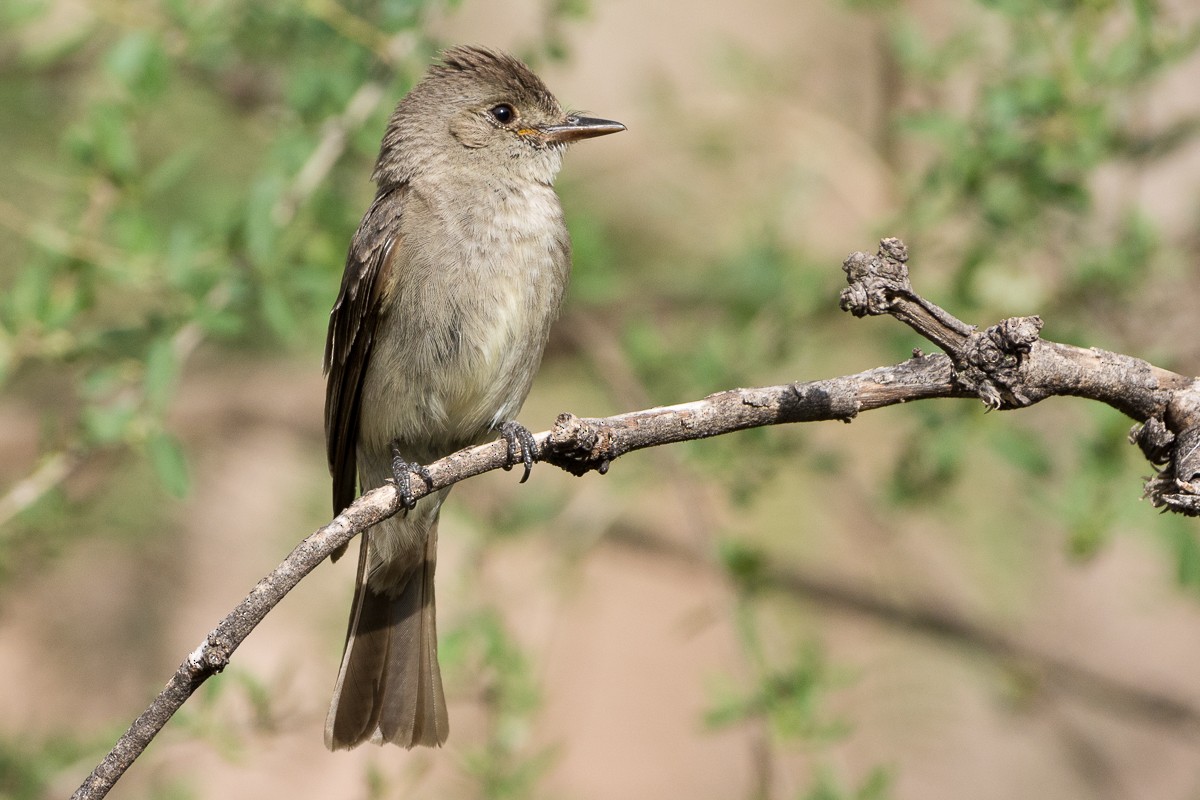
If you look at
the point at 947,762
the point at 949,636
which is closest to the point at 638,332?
the point at 949,636

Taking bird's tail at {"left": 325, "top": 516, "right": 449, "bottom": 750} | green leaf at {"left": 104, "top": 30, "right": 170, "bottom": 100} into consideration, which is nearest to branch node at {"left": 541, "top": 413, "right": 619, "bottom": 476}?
bird's tail at {"left": 325, "top": 516, "right": 449, "bottom": 750}

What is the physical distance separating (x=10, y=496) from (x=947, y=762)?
192 inches

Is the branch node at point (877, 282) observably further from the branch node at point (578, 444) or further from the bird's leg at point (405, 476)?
the bird's leg at point (405, 476)

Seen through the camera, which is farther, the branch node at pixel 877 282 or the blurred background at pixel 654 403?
the blurred background at pixel 654 403

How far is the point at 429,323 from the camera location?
146 inches

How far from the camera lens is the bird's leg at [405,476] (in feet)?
9.32

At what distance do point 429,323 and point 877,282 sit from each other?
1.58 metres

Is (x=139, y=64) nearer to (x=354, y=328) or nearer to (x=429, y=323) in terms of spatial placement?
(x=354, y=328)

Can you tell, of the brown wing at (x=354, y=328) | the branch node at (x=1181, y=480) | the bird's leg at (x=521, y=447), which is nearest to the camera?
the branch node at (x=1181, y=480)

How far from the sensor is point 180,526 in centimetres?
751

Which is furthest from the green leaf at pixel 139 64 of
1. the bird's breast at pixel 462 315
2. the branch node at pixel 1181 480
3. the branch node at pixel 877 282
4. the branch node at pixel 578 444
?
the branch node at pixel 1181 480

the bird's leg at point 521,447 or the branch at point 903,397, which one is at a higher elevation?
the bird's leg at point 521,447

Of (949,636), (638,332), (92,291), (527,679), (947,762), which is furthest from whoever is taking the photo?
(947,762)

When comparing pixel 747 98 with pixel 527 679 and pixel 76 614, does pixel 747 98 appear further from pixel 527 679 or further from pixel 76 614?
pixel 76 614
